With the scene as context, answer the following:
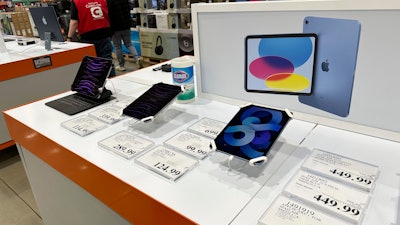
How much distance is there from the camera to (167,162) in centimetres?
85

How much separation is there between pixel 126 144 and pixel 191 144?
0.21 metres

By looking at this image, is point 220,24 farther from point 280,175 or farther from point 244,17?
point 280,175

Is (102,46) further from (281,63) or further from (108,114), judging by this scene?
(281,63)

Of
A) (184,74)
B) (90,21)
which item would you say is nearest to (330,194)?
(184,74)

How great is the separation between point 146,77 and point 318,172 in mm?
1112

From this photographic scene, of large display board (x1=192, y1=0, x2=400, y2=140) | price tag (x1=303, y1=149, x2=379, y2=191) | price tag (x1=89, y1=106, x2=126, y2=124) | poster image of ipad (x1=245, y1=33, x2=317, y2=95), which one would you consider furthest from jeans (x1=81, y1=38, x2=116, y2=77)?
price tag (x1=303, y1=149, x2=379, y2=191)

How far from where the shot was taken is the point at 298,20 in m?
0.98

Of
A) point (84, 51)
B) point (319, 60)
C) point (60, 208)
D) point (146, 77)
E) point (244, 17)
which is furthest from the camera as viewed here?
point (84, 51)

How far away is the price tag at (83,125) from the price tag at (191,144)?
30 cm

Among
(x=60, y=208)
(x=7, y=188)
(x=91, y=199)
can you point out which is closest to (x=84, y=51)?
(x=7, y=188)

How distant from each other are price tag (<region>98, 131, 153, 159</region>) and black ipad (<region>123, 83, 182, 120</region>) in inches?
3.0

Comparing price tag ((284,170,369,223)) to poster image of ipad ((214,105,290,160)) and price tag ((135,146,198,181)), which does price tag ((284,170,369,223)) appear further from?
price tag ((135,146,198,181))

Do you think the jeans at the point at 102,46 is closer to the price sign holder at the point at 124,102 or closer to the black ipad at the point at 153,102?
the price sign holder at the point at 124,102

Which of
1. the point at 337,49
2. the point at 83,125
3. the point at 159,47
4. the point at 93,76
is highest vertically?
the point at 337,49
